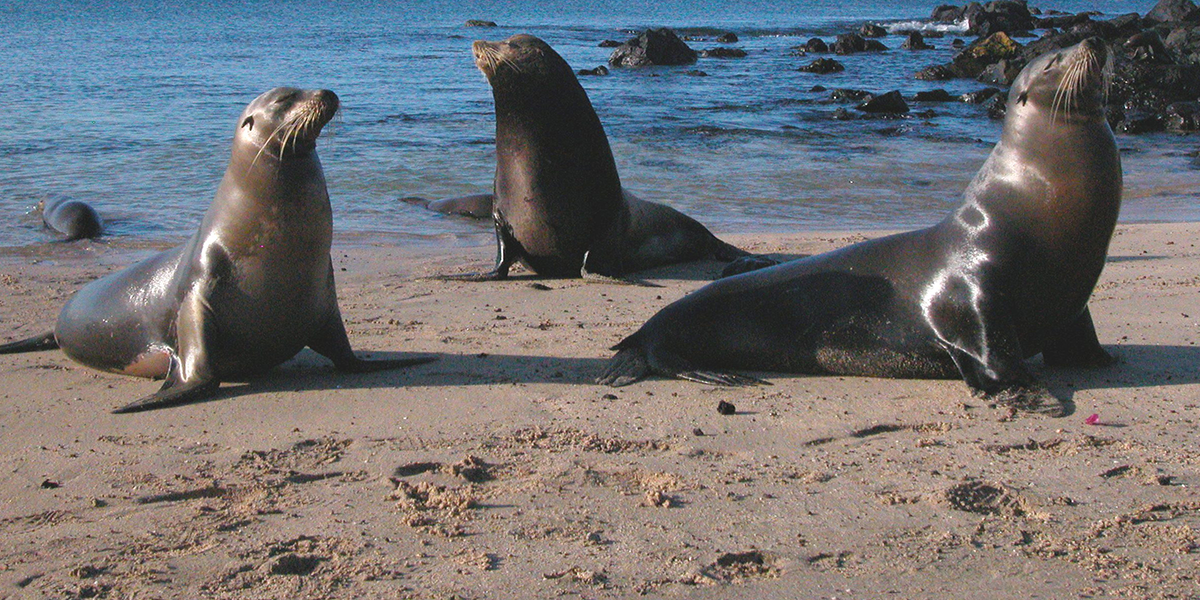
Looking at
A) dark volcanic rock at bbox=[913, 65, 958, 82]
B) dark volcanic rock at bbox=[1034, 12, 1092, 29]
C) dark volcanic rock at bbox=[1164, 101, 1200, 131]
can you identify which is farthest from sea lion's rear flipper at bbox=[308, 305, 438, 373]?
dark volcanic rock at bbox=[1034, 12, 1092, 29]

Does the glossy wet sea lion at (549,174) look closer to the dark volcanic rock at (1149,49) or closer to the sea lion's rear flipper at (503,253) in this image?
the sea lion's rear flipper at (503,253)

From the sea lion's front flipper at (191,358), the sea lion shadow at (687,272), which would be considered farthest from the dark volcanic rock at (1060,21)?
the sea lion's front flipper at (191,358)

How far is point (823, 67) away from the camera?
30828mm

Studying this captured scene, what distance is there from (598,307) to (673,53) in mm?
26800

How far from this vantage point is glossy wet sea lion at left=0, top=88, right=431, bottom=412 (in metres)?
5.20

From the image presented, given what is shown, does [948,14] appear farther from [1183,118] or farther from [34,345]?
[34,345]

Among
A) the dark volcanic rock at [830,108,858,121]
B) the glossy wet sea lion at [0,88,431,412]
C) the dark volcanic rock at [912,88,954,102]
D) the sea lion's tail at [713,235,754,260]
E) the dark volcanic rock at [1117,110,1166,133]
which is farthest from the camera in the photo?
the dark volcanic rock at [912,88,954,102]

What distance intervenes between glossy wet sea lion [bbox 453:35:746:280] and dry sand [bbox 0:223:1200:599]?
7.72 ft

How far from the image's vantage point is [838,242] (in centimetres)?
945

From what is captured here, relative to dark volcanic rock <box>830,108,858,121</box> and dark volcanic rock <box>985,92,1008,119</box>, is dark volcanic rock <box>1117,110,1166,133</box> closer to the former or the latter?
dark volcanic rock <box>985,92,1008,119</box>

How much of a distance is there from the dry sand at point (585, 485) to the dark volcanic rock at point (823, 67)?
25.6 meters

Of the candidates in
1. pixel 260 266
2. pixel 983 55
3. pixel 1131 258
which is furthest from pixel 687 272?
pixel 983 55

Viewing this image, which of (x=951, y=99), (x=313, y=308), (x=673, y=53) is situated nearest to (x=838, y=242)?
(x=313, y=308)

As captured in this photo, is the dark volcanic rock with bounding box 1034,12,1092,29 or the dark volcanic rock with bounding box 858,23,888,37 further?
the dark volcanic rock with bounding box 858,23,888,37
